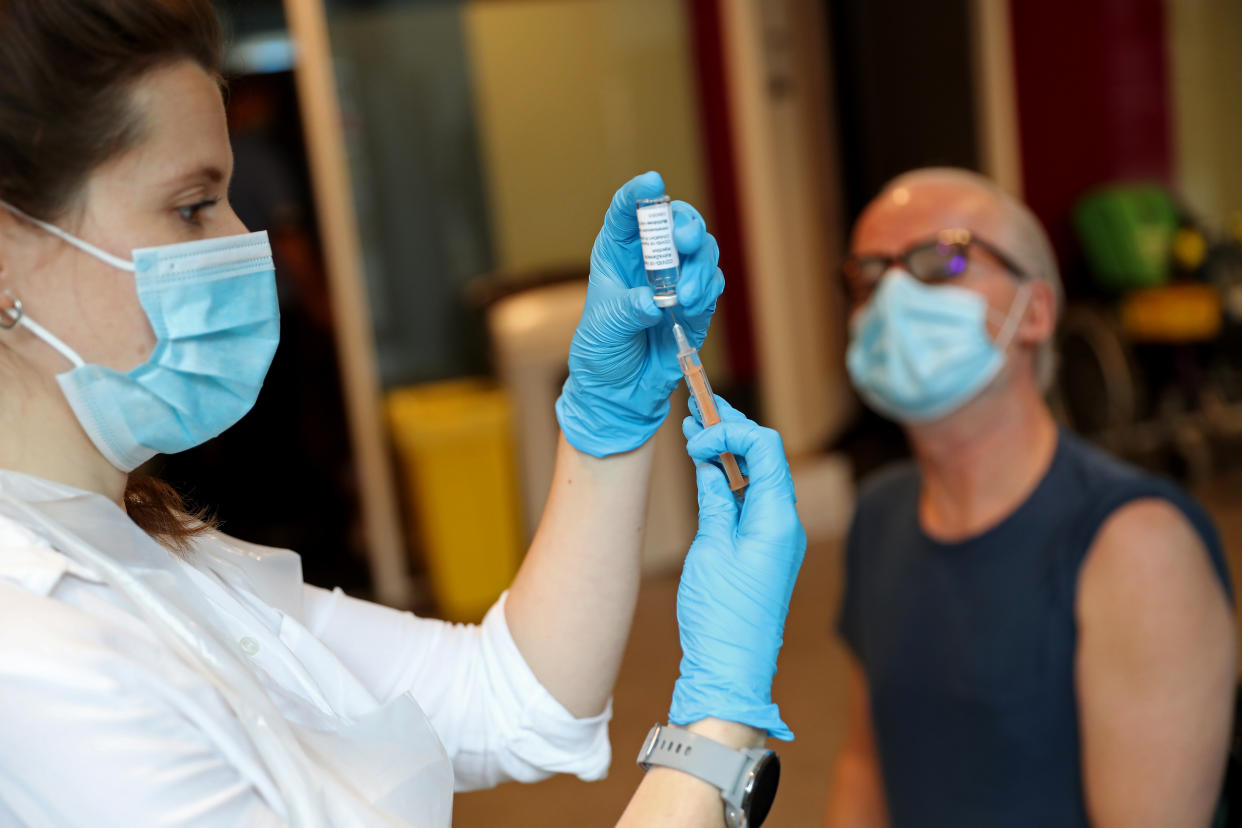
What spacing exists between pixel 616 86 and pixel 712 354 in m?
1.08

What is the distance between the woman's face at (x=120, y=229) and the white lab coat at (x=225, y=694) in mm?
111

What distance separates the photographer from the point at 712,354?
4.42 m

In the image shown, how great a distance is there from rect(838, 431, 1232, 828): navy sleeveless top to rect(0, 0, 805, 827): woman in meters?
0.54

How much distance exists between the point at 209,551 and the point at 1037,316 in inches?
41.8

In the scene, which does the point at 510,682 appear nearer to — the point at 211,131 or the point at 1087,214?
the point at 211,131

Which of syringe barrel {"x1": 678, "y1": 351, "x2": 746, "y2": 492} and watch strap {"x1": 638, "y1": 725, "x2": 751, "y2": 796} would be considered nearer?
watch strap {"x1": 638, "y1": 725, "x2": 751, "y2": 796}

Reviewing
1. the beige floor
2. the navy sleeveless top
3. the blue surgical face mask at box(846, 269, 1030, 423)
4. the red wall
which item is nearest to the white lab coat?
the navy sleeveless top

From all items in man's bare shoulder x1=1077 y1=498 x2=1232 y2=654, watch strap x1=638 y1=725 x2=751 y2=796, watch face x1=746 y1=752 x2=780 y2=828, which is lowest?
man's bare shoulder x1=1077 y1=498 x2=1232 y2=654

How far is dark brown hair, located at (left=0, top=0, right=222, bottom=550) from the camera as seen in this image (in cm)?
70

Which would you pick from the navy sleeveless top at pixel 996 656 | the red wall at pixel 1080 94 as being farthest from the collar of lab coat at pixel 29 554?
the red wall at pixel 1080 94

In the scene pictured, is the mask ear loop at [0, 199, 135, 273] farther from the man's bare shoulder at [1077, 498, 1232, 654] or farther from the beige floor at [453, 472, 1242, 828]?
the beige floor at [453, 472, 1242, 828]

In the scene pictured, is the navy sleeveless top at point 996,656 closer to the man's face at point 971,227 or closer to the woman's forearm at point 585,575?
the man's face at point 971,227

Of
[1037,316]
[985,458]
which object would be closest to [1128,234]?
[1037,316]

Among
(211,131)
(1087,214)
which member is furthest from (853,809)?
(1087,214)
